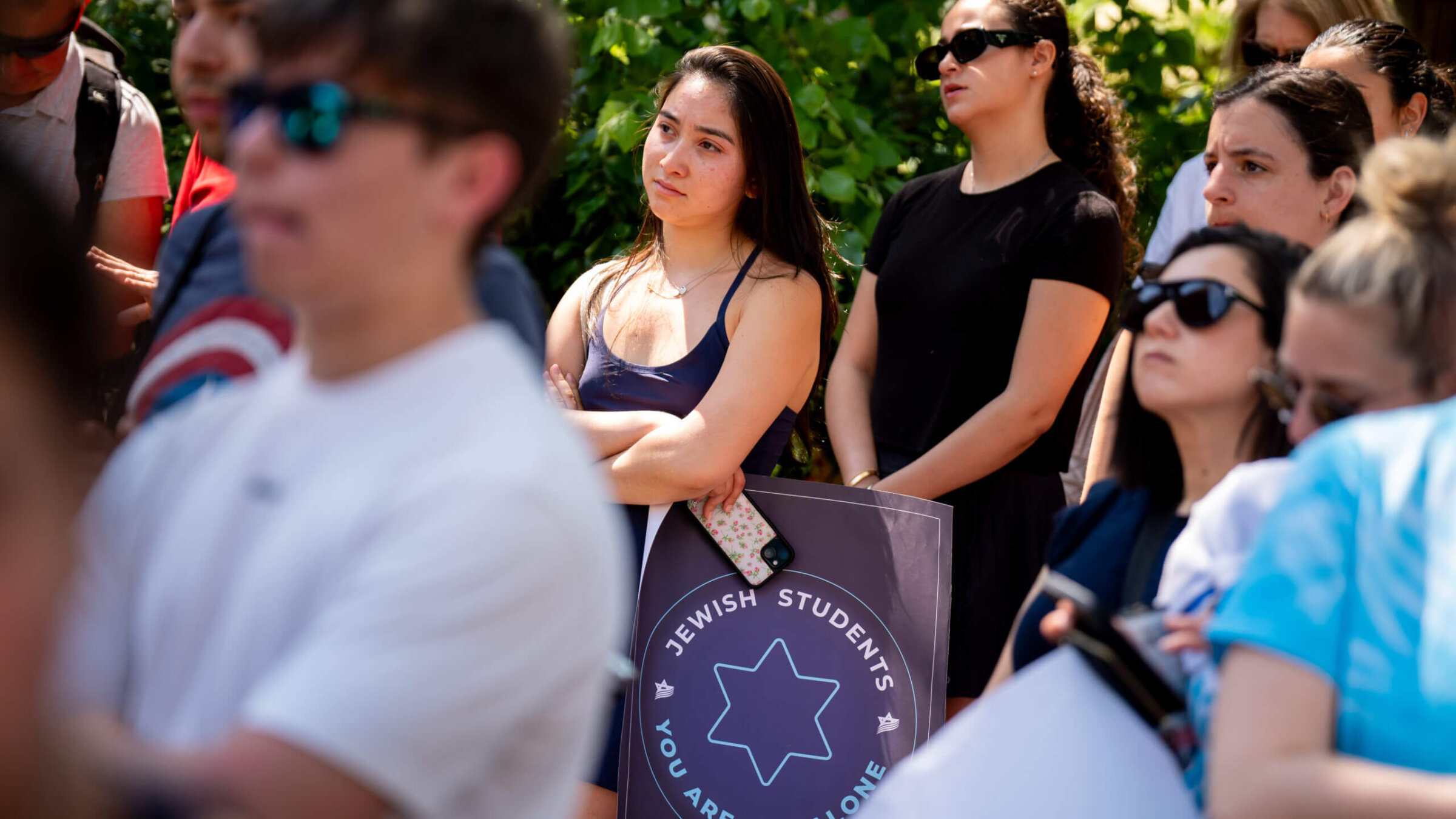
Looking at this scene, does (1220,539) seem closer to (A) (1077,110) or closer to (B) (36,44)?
(A) (1077,110)

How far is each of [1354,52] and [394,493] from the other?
297 centimetres

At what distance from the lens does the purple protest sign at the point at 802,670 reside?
2799 millimetres

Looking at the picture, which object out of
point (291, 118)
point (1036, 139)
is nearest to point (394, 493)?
point (291, 118)

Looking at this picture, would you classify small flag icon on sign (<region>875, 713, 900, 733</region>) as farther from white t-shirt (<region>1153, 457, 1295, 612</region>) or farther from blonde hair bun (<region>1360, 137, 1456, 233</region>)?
blonde hair bun (<region>1360, 137, 1456, 233</region>)

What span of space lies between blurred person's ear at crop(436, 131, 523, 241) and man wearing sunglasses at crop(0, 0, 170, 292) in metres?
1.94

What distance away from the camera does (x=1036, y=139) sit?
3.27 metres

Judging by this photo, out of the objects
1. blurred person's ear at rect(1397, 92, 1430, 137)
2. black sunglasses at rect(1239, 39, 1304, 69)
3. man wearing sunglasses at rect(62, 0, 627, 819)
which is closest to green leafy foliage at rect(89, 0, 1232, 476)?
black sunglasses at rect(1239, 39, 1304, 69)

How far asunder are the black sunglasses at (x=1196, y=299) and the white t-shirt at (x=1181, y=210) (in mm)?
1417

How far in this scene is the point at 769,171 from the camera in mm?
3086

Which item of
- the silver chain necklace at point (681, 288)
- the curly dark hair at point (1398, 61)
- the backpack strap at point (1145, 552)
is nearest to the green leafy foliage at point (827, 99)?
the silver chain necklace at point (681, 288)

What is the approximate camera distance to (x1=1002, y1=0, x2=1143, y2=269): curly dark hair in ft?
10.9

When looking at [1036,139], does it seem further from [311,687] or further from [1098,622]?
[311,687]

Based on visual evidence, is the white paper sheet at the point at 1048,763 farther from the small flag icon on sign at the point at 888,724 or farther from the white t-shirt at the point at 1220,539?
the small flag icon on sign at the point at 888,724

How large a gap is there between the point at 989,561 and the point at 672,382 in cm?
82
